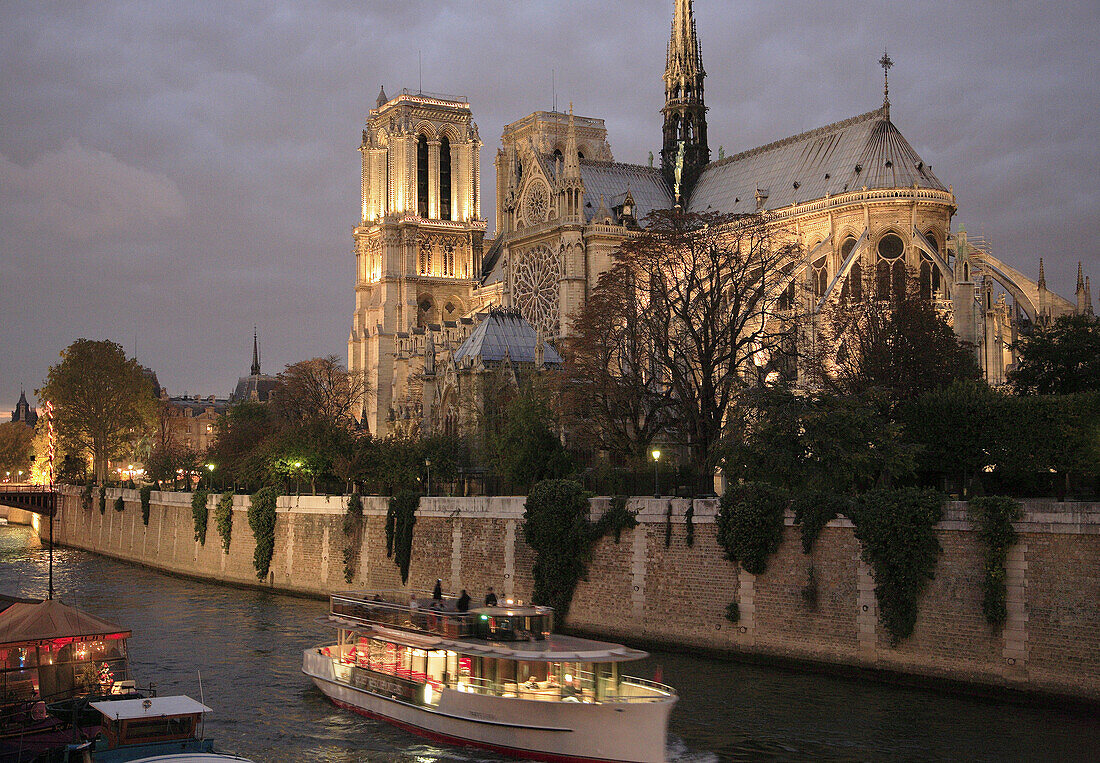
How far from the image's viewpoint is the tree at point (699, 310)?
40.3 meters

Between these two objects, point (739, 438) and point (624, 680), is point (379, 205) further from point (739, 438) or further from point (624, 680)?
point (624, 680)

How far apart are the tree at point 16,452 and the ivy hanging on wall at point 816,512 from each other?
116 m

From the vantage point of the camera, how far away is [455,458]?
51.5 metres

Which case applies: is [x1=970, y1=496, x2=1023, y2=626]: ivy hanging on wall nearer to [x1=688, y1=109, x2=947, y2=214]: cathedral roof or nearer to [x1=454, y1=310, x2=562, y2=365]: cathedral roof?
[x1=454, y1=310, x2=562, y2=365]: cathedral roof

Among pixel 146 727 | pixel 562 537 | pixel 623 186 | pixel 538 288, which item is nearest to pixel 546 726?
pixel 146 727

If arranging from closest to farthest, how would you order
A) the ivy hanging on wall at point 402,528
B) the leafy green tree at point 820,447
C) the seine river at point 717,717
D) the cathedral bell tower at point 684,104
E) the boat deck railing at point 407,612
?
the seine river at point 717,717
the boat deck railing at point 407,612
the leafy green tree at point 820,447
the ivy hanging on wall at point 402,528
the cathedral bell tower at point 684,104

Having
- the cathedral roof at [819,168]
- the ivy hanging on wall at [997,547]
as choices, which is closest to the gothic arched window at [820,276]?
the cathedral roof at [819,168]

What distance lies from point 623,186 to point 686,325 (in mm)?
35863

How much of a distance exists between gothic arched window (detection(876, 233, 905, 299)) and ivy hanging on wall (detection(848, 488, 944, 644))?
1949 centimetres

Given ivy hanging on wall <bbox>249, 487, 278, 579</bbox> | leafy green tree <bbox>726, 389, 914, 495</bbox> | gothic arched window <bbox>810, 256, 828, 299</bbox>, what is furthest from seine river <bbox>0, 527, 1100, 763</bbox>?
gothic arched window <bbox>810, 256, 828, 299</bbox>

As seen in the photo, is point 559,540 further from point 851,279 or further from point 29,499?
point 29,499

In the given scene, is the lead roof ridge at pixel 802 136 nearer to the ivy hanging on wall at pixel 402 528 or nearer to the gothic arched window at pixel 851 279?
the gothic arched window at pixel 851 279

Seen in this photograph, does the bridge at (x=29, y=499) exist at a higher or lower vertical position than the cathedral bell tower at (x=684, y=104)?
lower

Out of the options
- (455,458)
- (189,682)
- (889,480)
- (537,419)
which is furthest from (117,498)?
(889,480)
